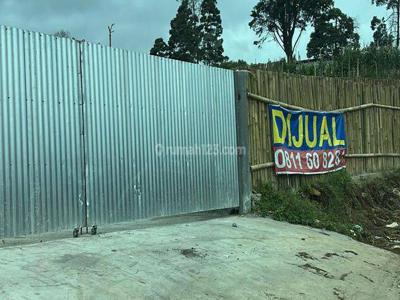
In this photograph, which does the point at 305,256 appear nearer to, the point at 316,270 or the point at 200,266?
the point at 316,270

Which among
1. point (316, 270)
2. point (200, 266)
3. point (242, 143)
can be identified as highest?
point (242, 143)

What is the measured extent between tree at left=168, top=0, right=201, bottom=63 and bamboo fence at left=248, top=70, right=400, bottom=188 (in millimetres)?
36292

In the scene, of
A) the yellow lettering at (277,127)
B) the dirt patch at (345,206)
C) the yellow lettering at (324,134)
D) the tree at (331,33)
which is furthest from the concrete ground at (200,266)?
the tree at (331,33)

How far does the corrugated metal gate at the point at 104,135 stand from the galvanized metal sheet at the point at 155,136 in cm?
1

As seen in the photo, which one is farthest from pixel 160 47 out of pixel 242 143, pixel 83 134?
pixel 83 134

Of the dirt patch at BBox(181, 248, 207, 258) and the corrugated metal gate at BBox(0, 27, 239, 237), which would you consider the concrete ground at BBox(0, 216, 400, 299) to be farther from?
the corrugated metal gate at BBox(0, 27, 239, 237)

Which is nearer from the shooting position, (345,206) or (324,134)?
(345,206)

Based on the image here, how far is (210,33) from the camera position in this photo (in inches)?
1962

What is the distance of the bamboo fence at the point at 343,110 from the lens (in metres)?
9.41

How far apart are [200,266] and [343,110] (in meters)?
6.99

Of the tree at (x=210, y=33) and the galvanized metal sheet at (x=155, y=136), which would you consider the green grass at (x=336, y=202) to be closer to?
the galvanized metal sheet at (x=155, y=136)

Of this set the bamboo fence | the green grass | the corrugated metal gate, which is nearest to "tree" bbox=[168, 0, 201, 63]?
the bamboo fence

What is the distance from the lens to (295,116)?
1027 centimetres

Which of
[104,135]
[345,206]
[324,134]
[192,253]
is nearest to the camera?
[192,253]
